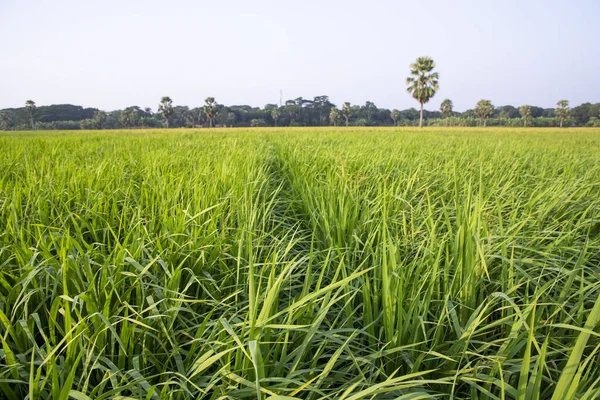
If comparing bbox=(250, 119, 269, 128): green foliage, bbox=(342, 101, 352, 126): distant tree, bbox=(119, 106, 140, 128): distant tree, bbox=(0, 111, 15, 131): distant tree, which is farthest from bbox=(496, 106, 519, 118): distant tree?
bbox=(0, 111, 15, 131): distant tree

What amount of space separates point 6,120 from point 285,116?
206 feet

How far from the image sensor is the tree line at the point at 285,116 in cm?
6788

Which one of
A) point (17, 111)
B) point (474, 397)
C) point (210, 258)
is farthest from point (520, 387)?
point (17, 111)

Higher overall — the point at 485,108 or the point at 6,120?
the point at 485,108

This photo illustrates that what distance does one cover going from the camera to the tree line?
67.9 meters

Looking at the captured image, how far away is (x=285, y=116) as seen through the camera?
265ft

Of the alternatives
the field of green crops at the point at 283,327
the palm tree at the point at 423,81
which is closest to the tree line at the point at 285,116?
the palm tree at the point at 423,81

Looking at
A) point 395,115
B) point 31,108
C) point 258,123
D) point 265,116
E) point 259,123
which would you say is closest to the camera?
point 31,108

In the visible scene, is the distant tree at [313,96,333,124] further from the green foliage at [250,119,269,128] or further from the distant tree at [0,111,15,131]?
the distant tree at [0,111,15,131]

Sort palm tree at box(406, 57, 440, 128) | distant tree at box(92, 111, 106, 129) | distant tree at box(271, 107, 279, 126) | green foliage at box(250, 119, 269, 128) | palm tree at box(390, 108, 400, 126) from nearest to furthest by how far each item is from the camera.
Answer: palm tree at box(406, 57, 440, 128), distant tree at box(92, 111, 106, 129), green foliage at box(250, 119, 269, 128), distant tree at box(271, 107, 279, 126), palm tree at box(390, 108, 400, 126)

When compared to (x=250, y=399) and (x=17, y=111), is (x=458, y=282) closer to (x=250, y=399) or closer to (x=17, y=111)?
(x=250, y=399)

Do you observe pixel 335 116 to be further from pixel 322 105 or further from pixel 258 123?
pixel 258 123

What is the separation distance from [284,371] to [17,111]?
102081mm

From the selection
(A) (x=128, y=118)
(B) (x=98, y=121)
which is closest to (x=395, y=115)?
(A) (x=128, y=118)
